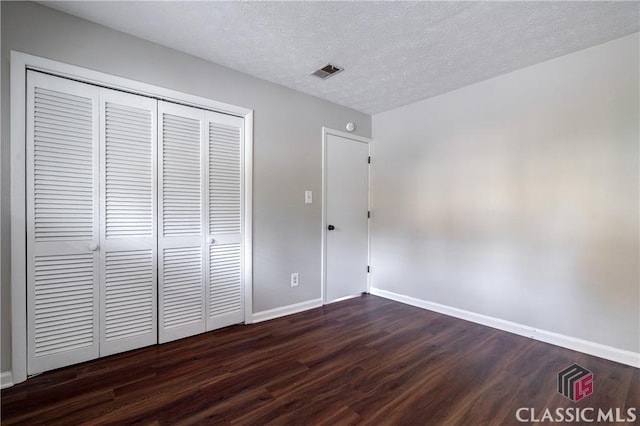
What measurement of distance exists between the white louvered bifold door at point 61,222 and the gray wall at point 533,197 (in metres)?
3.16

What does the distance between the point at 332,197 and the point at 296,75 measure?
145 centimetres

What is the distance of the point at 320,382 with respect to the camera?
1.93 metres

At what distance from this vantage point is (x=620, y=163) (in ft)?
7.30

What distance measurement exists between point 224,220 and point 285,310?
1.20 m

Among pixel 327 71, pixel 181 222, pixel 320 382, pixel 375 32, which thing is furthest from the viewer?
pixel 327 71

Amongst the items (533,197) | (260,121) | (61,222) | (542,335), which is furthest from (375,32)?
(542,335)

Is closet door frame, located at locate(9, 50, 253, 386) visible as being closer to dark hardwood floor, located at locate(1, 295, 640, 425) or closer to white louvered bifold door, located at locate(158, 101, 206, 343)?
dark hardwood floor, located at locate(1, 295, 640, 425)

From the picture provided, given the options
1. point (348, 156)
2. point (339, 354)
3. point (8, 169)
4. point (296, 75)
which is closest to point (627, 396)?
point (339, 354)

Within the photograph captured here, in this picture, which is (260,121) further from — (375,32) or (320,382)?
(320,382)

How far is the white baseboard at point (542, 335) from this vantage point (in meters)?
2.20

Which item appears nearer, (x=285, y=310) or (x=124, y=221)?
(x=124, y=221)

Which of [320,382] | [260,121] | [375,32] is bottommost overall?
[320,382]

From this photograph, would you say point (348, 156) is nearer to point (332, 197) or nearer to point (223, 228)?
point (332, 197)

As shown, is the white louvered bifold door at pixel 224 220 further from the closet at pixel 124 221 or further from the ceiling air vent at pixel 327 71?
the ceiling air vent at pixel 327 71
